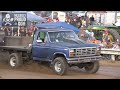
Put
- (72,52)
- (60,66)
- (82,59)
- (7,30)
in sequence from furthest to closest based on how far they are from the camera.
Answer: (7,30) → (82,59) → (60,66) → (72,52)

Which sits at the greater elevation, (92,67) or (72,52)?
(72,52)

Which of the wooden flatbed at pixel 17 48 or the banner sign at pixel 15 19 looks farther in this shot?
the banner sign at pixel 15 19

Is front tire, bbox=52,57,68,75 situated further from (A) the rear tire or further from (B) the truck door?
(A) the rear tire

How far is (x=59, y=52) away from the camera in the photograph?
12.6 m

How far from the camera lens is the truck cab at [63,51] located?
40.8ft

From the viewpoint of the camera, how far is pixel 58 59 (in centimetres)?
1253

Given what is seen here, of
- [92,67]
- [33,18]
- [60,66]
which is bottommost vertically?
[92,67]

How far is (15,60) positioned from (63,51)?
2.95 metres

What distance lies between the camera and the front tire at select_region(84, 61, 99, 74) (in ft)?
43.9

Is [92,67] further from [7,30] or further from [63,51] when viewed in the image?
[7,30]

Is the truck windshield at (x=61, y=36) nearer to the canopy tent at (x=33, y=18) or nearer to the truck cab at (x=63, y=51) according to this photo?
the truck cab at (x=63, y=51)

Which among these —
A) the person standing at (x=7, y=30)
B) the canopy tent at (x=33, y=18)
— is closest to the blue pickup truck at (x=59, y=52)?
the person standing at (x=7, y=30)

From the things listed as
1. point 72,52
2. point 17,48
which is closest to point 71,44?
point 72,52
